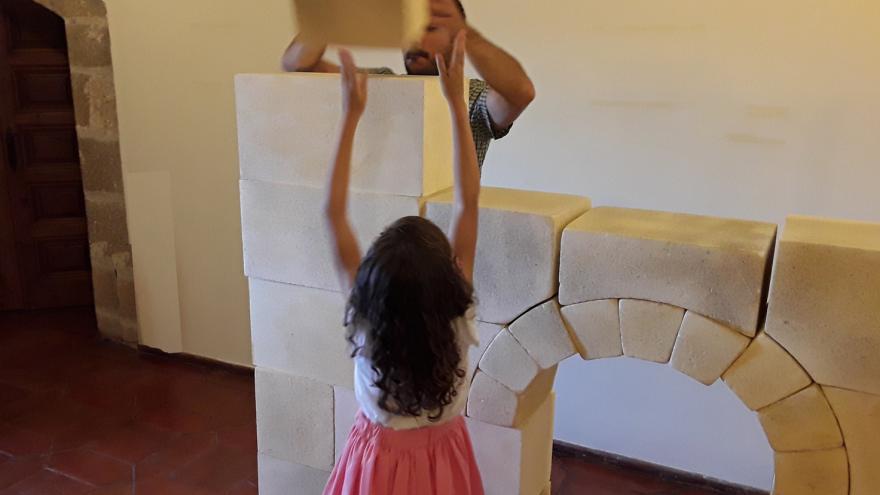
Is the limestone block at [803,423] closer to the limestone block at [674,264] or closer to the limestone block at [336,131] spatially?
the limestone block at [674,264]

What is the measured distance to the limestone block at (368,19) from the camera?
4.49 ft

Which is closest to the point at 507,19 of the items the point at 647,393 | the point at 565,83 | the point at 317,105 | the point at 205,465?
the point at 565,83

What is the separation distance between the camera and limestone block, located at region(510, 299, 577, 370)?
154cm

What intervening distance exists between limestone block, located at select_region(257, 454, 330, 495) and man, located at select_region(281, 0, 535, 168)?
101 cm

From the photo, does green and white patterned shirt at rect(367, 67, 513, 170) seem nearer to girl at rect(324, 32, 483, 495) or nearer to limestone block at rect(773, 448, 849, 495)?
girl at rect(324, 32, 483, 495)

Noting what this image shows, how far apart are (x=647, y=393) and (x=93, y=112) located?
3086 millimetres

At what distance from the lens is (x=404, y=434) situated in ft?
4.68

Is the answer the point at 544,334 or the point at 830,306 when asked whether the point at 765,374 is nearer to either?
the point at 830,306

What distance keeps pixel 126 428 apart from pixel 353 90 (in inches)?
93.7

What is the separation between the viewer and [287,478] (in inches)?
76.9

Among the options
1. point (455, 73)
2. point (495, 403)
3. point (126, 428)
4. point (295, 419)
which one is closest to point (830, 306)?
point (495, 403)

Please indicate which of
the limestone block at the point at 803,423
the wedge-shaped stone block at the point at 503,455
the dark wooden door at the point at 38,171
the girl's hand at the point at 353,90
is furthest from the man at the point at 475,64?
the dark wooden door at the point at 38,171

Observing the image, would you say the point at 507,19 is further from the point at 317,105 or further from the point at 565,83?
the point at 317,105

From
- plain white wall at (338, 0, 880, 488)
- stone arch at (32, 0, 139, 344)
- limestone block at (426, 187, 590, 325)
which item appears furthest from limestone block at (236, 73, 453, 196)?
stone arch at (32, 0, 139, 344)
